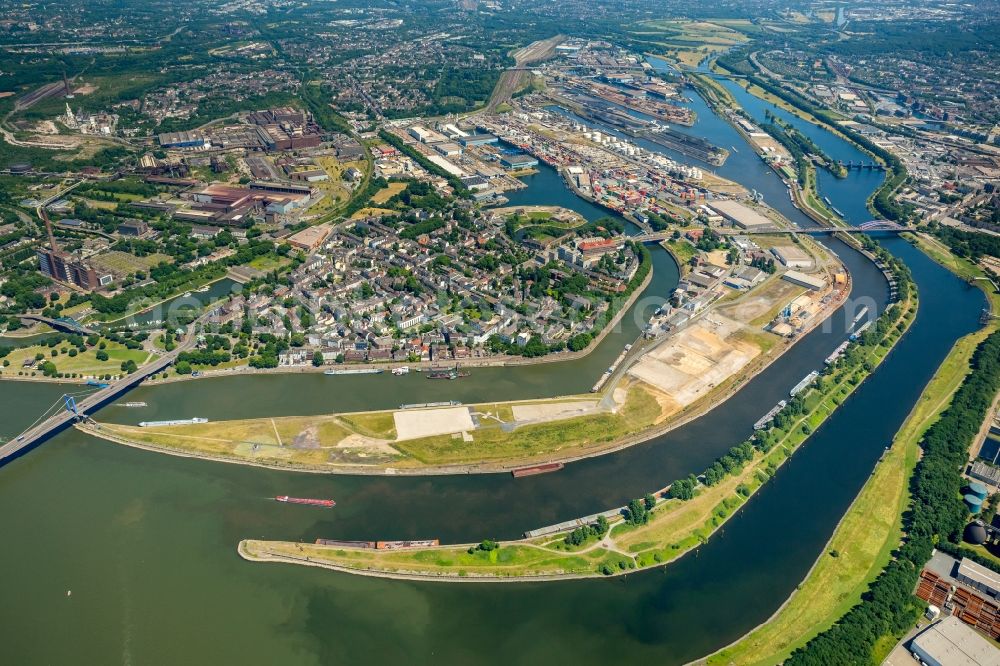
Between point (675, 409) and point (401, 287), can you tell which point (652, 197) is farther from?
point (675, 409)

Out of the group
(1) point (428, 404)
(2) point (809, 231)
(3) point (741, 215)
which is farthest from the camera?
(3) point (741, 215)

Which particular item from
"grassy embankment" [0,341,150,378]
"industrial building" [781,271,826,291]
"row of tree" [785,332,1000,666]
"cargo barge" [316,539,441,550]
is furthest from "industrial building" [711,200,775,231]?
"grassy embankment" [0,341,150,378]

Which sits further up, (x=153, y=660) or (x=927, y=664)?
(x=927, y=664)

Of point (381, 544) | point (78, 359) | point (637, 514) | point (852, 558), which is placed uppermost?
point (637, 514)

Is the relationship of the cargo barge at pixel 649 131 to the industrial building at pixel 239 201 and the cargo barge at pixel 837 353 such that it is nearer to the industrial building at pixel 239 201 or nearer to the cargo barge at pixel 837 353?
the cargo barge at pixel 837 353

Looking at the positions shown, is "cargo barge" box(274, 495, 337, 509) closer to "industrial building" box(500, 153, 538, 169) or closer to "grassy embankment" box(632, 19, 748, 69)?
"industrial building" box(500, 153, 538, 169)

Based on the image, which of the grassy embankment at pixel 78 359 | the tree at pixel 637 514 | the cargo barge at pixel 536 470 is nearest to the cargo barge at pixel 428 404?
the cargo barge at pixel 536 470

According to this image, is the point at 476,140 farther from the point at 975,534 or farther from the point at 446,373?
the point at 975,534

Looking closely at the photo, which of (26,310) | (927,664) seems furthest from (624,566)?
(26,310)

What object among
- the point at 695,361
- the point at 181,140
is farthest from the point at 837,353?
the point at 181,140
